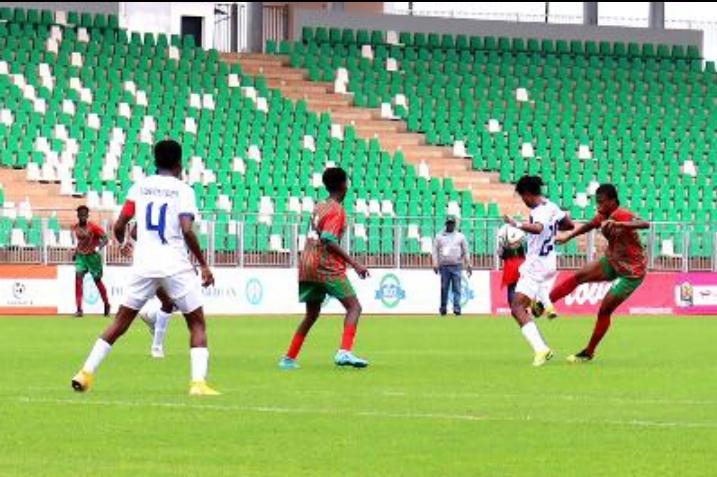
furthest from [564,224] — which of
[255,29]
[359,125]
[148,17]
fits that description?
[148,17]

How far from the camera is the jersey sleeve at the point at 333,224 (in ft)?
66.9

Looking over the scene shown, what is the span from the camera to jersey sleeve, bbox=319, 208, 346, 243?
20406 millimetres

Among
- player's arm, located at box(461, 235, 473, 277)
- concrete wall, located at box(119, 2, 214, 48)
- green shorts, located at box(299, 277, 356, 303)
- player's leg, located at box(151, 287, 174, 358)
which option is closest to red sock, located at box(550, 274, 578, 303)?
green shorts, located at box(299, 277, 356, 303)

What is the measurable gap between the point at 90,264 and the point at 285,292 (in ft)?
18.0

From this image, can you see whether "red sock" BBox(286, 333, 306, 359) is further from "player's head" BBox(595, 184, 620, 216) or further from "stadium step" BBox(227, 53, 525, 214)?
"stadium step" BBox(227, 53, 525, 214)

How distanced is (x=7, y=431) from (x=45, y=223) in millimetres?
24975

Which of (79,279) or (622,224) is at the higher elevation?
(622,224)

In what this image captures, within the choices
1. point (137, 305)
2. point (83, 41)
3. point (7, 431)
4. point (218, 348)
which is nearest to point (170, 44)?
point (83, 41)

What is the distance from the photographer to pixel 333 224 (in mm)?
20438

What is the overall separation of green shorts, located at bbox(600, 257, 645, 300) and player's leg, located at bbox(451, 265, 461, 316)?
17.6 metres

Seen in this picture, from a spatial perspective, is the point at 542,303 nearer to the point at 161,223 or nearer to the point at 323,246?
the point at 323,246

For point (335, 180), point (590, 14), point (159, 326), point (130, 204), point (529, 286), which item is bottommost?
point (159, 326)

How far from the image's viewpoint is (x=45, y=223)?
38.2m

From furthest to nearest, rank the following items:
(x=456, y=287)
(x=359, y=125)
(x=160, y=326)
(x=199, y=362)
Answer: (x=359, y=125), (x=456, y=287), (x=160, y=326), (x=199, y=362)
